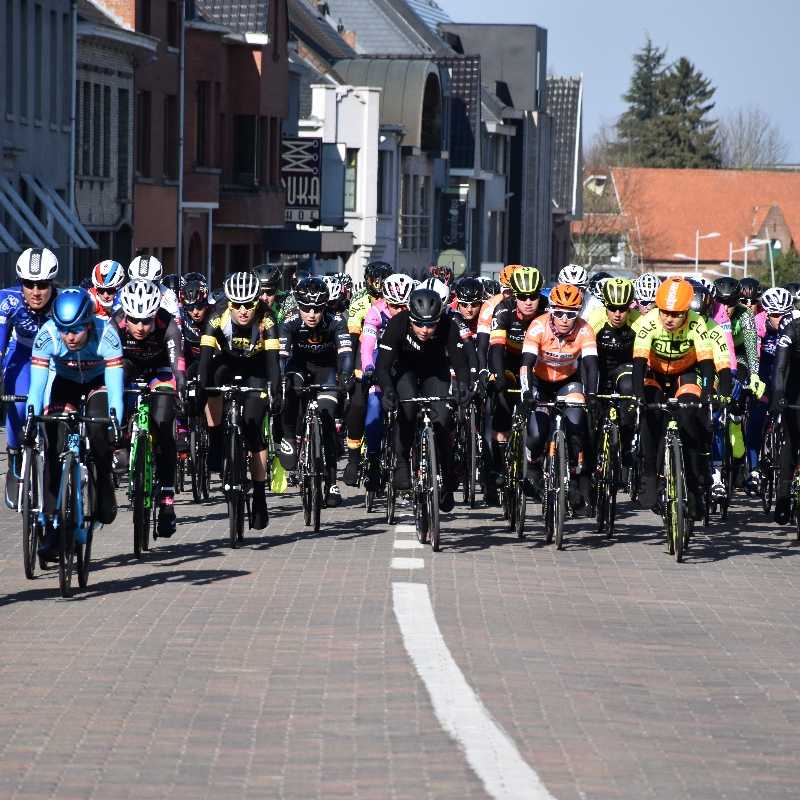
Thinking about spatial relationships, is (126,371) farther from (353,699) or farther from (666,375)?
(353,699)

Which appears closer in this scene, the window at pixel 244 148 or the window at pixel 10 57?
the window at pixel 10 57

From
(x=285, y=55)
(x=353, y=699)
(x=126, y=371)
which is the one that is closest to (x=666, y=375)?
(x=126, y=371)

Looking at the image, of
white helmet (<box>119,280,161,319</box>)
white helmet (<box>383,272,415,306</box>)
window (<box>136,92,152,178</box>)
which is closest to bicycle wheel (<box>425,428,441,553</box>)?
white helmet (<box>119,280,161,319</box>)

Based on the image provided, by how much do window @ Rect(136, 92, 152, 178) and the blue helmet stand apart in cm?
3755

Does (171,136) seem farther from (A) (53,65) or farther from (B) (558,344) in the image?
(B) (558,344)

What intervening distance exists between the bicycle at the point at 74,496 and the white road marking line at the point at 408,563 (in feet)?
7.12

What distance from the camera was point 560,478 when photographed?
47.6 feet

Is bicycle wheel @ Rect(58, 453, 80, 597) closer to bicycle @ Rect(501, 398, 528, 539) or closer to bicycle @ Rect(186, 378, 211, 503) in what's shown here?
bicycle @ Rect(501, 398, 528, 539)

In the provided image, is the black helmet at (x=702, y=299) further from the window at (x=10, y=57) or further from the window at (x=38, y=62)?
the window at (x=38, y=62)

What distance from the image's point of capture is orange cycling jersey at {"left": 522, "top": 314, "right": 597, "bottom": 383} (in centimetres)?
1508

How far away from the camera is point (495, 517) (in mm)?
17203

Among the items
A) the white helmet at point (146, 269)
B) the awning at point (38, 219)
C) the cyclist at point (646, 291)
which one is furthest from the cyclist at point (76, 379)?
the awning at point (38, 219)

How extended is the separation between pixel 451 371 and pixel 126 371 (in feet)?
8.64

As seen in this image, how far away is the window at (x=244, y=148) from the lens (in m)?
56.8
